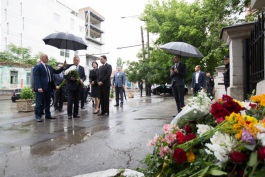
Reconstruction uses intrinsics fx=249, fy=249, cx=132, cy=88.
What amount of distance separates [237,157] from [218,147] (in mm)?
115

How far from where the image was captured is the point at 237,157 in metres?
1.32

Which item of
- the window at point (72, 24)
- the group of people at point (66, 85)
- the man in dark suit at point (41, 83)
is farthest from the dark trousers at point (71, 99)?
the window at point (72, 24)

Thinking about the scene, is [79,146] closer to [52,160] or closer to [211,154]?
[52,160]

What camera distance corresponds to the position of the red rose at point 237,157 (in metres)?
1.32

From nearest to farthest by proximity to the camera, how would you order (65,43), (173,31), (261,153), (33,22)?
(261,153) < (65,43) < (173,31) < (33,22)

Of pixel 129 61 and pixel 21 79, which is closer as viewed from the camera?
pixel 129 61

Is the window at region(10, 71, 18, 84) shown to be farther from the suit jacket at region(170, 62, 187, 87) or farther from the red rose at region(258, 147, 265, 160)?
the red rose at region(258, 147, 265, 160)

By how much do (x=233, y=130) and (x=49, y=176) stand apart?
87.5 inches

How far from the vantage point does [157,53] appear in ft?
93.2

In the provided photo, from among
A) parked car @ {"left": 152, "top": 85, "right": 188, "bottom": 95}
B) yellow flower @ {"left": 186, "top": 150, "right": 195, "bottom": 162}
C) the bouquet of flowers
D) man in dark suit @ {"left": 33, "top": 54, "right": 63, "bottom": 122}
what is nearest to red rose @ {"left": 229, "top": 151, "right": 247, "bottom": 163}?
the bouquet of flowers

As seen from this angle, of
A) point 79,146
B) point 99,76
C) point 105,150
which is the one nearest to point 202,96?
point 105,150

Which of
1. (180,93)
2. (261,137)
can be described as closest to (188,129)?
(261,137)

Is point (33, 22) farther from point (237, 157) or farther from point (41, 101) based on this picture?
point (237, 157)

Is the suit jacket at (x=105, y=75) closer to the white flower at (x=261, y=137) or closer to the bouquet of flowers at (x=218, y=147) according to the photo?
the bouquet of flowers at (x=218, y=147)
